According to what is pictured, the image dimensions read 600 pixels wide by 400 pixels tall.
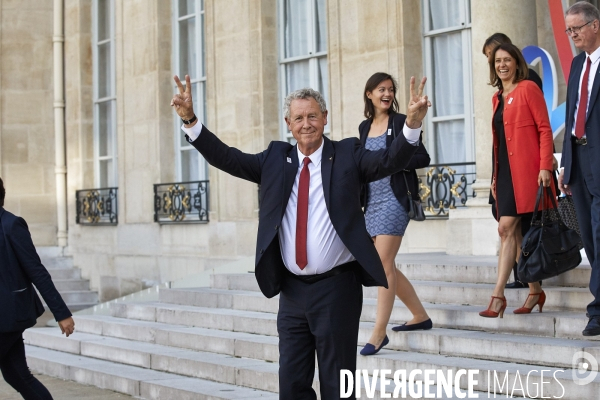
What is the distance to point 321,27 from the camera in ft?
42.1

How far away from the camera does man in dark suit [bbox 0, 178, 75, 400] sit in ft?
19.6

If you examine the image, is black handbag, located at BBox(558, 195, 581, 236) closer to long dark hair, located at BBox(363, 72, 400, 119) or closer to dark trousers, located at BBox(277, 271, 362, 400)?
long dark hair, located at BBox(363, 72, 400, 119)

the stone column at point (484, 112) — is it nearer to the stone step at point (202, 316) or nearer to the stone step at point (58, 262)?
the stone step at point (202, 316)

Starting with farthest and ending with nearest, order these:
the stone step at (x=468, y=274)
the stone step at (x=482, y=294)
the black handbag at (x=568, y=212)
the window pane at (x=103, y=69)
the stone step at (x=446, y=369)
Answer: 1. the window pane at (x=103, y=69)
2. the stone step at (x=468, y=274)
3. the black handbag at (x=568, y=212)
4. the stone step at (x=482, y=294)
5. the stone step at (x=446, y=369)

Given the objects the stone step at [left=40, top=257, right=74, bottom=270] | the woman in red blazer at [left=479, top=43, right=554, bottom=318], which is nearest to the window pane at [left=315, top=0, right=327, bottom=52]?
the woman in red blazer at [left=479, top=43, right=554, bottom=318]

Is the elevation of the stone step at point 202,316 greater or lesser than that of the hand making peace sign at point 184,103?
lesser

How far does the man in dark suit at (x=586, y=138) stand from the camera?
568 cm

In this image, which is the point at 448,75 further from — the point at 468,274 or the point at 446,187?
the point at 468,274

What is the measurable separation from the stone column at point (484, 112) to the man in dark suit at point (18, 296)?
465 centimetres

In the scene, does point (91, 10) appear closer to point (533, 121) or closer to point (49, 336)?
point (49, 336)

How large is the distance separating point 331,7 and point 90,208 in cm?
626

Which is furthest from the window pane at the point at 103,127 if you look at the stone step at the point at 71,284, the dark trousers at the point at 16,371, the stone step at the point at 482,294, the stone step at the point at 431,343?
the dark trousers at the point at 16,371

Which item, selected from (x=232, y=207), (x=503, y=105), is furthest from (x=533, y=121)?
(x=232, y=207)

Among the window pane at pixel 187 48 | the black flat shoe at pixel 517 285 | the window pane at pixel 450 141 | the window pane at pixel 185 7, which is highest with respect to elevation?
the window pane at pixel 185 7
